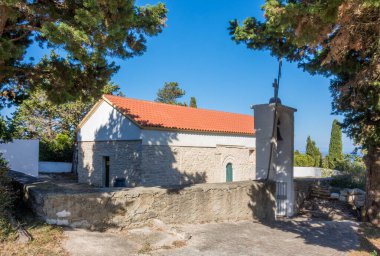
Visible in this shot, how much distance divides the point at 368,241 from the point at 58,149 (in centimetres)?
2608

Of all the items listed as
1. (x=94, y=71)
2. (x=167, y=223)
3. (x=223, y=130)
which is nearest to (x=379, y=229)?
(x=167, y=223)

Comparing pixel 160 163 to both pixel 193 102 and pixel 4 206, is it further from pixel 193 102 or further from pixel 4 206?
pixel 193 102

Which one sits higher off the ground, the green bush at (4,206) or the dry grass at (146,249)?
the green bush at (4,206)

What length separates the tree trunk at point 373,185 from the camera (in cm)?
875

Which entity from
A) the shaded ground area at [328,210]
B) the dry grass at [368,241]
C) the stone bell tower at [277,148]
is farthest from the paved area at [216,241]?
the shaded ground area at [328,210]

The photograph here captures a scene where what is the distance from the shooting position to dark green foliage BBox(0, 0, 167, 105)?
5504mm

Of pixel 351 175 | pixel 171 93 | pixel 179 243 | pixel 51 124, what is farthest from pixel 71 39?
pixel 171 93

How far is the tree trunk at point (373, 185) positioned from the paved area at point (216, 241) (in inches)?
46.2

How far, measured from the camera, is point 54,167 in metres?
27.3

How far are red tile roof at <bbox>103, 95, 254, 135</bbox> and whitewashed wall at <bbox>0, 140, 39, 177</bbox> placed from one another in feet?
17.7

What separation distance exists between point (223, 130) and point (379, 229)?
15.2 meters

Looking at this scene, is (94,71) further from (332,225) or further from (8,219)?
(332,225)

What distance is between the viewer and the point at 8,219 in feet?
18.4

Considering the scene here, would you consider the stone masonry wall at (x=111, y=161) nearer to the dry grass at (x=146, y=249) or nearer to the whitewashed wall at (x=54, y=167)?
the whitewashed wall at (x=54, y=167)
